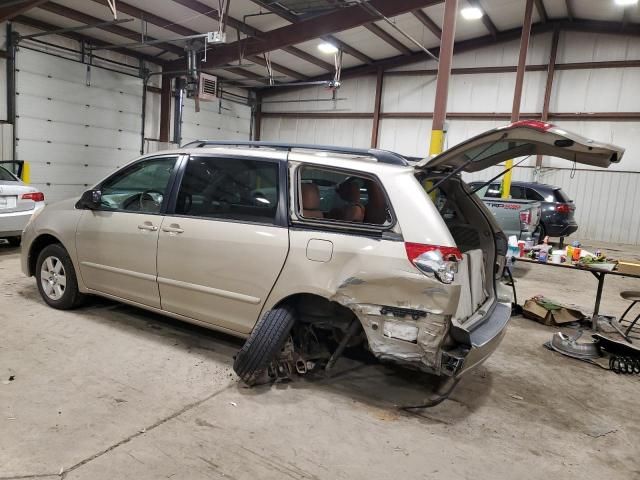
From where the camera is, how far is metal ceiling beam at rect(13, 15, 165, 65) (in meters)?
10.8

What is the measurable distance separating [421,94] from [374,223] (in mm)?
13949

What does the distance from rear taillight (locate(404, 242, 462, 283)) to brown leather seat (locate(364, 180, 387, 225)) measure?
31 cm

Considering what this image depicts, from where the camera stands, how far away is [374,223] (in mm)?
2914

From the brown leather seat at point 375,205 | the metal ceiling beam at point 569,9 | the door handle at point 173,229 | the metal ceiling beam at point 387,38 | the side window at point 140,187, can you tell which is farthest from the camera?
the metal ceiling beam at point 387,38

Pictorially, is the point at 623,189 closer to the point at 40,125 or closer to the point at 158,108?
the point at 158,108

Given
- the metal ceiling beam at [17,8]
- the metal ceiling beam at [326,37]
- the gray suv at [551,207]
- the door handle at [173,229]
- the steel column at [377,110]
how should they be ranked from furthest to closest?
the steel column at [377,110], the metal ceiling beam at [326,37], the gray suv at [551,207], the metal ceiling beam at [17,8], the door handle at [173,229]

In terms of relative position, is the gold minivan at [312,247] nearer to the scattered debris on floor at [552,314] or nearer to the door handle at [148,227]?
the door handle at [148,227]

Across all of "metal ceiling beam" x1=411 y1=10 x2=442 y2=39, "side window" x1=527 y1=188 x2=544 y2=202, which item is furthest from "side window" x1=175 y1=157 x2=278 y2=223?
"metal ceiling beam" x1=411 y1=10 x2=442 y2=39

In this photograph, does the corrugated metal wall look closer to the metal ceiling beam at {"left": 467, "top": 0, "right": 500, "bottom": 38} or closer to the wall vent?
the metal ceiling beam at {"left": 467, "top": 0, "right": 500, "bottom": 38}

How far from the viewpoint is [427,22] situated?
12.4 m

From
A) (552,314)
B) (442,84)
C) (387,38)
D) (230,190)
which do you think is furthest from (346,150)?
(387,38)

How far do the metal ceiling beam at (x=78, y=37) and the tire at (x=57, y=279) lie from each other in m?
9.28

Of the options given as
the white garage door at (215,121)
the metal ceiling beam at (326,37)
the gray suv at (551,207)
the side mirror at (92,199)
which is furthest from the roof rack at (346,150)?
the white garage door at (215,121)

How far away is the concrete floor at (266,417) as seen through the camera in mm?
2291
